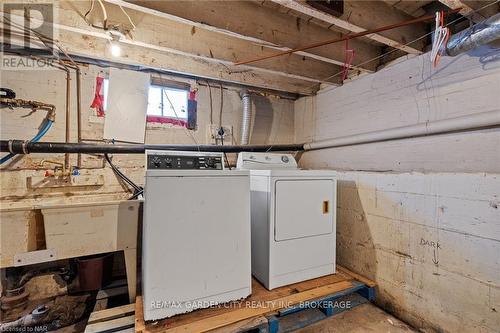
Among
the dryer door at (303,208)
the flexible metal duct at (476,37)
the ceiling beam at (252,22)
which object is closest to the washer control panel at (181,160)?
the dryer door at (303,208)

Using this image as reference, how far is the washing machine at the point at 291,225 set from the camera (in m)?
1.72

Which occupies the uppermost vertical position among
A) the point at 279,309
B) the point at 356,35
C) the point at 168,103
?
the point at 356,35

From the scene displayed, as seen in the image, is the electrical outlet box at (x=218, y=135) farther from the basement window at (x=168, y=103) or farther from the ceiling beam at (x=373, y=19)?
the ceiling beam at (x=373, y=19)

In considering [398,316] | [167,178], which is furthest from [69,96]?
[398,316]

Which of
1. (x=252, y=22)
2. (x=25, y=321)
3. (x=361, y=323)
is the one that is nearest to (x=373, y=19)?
(x=252, y=22)

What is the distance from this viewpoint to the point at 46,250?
1597 mm

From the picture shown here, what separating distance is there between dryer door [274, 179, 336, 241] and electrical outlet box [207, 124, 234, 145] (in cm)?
129

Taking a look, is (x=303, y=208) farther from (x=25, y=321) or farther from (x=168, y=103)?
(x=25, y=321)

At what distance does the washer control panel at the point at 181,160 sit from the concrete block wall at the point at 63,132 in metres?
1.11

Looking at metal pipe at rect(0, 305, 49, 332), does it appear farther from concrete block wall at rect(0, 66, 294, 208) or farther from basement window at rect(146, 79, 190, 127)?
basement window at rect(146, 79, 190, 127)

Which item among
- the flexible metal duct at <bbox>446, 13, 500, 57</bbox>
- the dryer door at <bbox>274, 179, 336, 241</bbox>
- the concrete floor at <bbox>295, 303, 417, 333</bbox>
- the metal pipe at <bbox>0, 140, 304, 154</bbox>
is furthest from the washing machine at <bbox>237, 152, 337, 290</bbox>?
the flexible metal duct at <bbox>446, 13, 500, 57</bbox>

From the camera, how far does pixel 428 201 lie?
63.7 inches

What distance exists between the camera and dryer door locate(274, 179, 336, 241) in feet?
5.68

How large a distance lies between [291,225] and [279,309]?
559 millimetres
